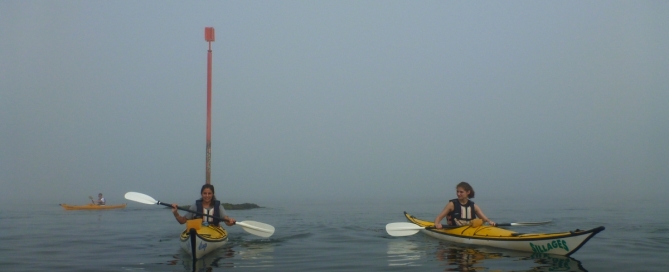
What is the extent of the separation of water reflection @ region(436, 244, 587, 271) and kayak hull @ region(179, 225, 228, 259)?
181 inches

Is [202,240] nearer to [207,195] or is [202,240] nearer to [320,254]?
[207,195]

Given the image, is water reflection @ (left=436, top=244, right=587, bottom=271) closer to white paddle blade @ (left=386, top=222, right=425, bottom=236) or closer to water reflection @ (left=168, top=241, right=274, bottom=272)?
white paddle blade @ (left=386, top=222, right=425, bottom=236)

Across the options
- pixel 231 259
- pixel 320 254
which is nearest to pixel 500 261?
pixel 320 254

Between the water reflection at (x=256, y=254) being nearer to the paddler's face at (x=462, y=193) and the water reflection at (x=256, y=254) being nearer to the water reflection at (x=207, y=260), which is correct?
the water reflection at (x=207, y=260)

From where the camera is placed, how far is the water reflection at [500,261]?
→ 30.3ft

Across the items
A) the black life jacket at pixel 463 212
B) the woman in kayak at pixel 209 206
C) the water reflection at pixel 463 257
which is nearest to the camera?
the water reflection at pixel 463 257

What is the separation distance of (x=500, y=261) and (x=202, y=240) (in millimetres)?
5663

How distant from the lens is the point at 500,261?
32.8 ft

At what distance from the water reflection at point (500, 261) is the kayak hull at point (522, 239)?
154mm

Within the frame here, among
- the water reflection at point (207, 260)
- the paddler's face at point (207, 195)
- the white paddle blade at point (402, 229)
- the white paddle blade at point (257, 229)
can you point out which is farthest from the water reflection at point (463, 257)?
the paddler's face at point (207, 195)

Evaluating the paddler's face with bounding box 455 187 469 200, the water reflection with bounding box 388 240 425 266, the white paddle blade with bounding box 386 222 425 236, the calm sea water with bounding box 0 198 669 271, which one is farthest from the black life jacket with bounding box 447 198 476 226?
the white paddle blade with bounding box 386 222 425 236

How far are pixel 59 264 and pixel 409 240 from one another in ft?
27.6

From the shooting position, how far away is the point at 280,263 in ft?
33.8

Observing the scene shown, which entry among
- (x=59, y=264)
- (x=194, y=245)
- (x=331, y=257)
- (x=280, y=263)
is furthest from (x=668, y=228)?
(x=59, y=264)
